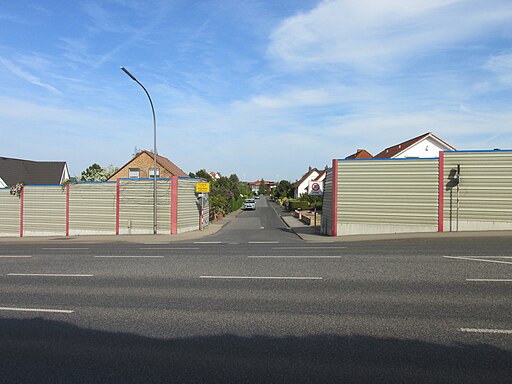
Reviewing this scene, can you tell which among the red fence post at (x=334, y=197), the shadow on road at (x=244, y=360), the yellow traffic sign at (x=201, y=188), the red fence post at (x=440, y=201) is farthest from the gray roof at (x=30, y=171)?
the shadow on road at (x=244, y=360)

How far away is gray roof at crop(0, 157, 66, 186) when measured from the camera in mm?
49156

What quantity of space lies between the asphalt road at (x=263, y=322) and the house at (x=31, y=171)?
45225 mm

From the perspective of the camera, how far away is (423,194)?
18.6m

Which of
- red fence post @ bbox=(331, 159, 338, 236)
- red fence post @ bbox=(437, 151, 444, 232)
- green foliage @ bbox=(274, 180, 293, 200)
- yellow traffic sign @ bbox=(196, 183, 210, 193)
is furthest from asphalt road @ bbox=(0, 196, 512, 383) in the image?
green foliage @ bbox=(274, 180, 293, 200)

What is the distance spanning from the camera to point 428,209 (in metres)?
18.5

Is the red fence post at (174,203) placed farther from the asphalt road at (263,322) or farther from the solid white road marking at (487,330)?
the solid white road marking at (487,330)

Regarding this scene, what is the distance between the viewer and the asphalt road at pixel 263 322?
4.29 meters

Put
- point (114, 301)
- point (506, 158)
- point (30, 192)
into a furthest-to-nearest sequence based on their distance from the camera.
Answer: point (30, 192) → point (506, 158) → point (114, 301)

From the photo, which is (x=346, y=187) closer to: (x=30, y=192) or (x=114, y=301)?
(x=114, y=301)

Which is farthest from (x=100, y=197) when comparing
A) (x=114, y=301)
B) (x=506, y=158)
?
(x=506, y=158)

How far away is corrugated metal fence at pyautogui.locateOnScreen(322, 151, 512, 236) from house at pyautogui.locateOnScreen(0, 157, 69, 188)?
40.2 meters

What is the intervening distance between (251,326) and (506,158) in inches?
659

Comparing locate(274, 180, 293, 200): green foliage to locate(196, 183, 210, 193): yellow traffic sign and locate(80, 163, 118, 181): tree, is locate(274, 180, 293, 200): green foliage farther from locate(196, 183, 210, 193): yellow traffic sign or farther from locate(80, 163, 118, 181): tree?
locate(196, 183, 210, 193): yellow traffic sign

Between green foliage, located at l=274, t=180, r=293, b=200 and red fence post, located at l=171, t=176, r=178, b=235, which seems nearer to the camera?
red fence post, located at l=171, t=176, r=178, b=235
